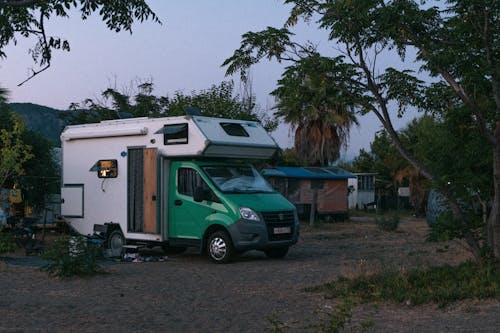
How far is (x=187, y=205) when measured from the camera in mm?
14719

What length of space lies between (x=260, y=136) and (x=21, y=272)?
582 centimetres

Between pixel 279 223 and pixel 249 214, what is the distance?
787mm

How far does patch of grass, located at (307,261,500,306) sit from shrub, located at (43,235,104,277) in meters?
3.83

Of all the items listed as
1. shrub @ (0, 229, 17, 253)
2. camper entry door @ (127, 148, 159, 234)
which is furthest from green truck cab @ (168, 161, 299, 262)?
shrub @ (0, 229, 17, 253)

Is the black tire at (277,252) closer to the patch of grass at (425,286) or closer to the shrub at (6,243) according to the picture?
the patch of grass at (425,286)

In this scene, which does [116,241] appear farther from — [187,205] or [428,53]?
[428,53]

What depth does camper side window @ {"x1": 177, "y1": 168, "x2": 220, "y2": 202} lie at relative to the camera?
47.3 ft

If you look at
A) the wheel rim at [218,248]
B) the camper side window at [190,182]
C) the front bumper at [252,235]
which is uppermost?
the camper side window at [190,182]

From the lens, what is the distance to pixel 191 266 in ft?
45.6

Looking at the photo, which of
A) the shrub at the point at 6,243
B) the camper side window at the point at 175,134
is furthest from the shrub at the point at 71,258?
the camper side window at the point at 175,134

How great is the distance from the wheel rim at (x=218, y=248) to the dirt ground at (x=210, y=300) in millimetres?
274

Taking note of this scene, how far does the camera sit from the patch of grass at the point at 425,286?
881 centimetres

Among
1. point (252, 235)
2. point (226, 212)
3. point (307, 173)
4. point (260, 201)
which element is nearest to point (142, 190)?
point (226, 212)

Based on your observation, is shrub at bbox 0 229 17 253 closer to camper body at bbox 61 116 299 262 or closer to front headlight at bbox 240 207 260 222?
camper body at bbox 61 116 299 262
